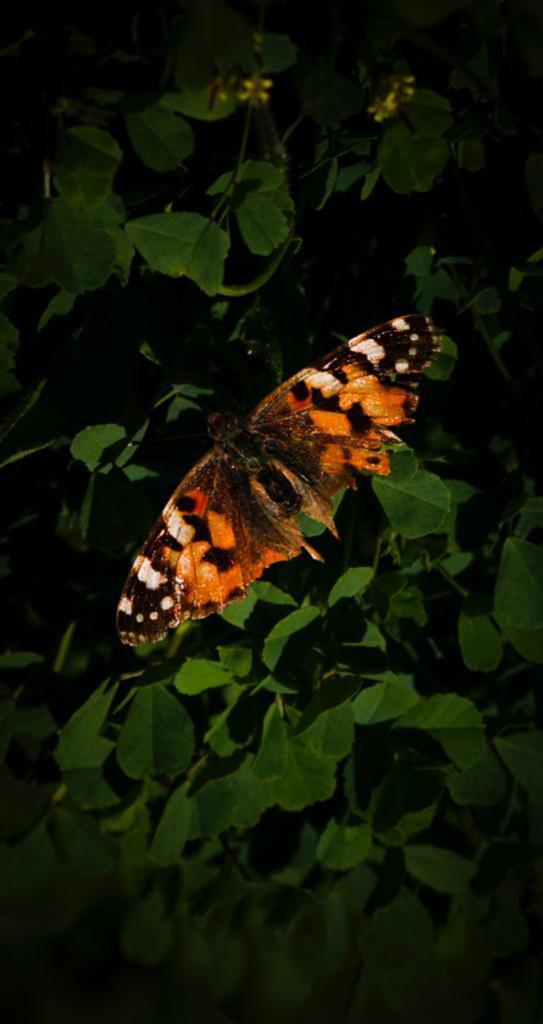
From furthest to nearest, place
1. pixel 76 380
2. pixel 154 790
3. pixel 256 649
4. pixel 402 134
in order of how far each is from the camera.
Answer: pixel 154 790 < pixel 256 649 < pixel 76 380 < pixel 402 134

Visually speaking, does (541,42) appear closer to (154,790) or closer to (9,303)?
(9,303)

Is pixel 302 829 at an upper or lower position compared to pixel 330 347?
lower

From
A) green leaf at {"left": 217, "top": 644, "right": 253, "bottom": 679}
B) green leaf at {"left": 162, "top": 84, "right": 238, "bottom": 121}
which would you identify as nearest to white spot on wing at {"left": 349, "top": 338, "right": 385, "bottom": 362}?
green leaf at {"left": 162, "top": 84, "right": 238, "bottom": 121}

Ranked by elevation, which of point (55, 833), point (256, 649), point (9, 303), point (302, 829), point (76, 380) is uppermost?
point (9, 303)

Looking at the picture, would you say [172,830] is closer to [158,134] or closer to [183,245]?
[183,245]

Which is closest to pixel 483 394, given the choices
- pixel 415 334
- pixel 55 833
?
pixel 415 334

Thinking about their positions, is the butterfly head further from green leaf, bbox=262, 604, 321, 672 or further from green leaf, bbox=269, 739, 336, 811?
green leaf, bbox=269, 739, 336, 811

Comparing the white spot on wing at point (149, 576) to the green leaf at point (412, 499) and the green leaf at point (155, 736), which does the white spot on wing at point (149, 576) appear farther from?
the green leaf at point (412, 499)
